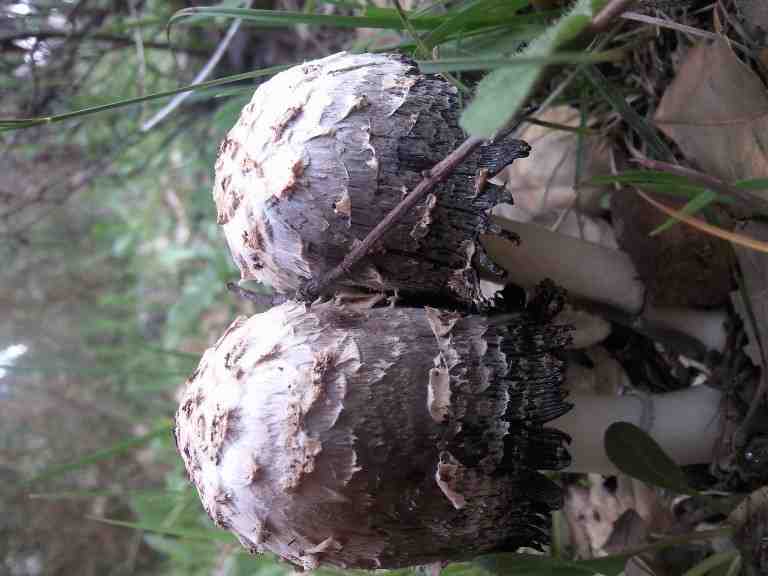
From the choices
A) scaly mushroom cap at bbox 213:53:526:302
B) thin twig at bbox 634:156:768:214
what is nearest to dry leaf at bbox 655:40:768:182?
thin twig at bbox 634:156:768:214

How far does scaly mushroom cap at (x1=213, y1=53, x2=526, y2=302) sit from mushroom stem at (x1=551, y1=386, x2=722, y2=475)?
0.40 metres

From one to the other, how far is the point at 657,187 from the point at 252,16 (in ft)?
2.31

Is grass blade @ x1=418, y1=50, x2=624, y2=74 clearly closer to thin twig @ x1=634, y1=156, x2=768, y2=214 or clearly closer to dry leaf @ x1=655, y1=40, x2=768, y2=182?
A: thin twig @ x1=634, y1=156, x2=768, y2=214

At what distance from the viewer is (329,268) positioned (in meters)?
1.10

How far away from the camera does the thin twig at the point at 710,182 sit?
33.2 inches

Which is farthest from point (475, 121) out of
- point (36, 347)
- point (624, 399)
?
point (36, 347)

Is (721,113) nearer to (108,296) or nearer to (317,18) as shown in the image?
(317,18)

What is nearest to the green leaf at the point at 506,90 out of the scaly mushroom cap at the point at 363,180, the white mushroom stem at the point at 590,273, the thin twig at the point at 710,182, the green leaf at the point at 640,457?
the thin twig at the point at 710,182

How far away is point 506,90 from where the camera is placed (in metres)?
0.60

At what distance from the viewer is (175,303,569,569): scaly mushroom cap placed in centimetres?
97

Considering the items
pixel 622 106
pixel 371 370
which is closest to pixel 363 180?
pixel 371 370

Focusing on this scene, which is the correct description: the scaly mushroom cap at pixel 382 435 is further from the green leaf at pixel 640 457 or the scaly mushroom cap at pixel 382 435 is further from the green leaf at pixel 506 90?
the green leaf at pixel 506 90

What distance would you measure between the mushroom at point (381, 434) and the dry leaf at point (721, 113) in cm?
41

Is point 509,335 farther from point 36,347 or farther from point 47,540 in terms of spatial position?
point 47,540
